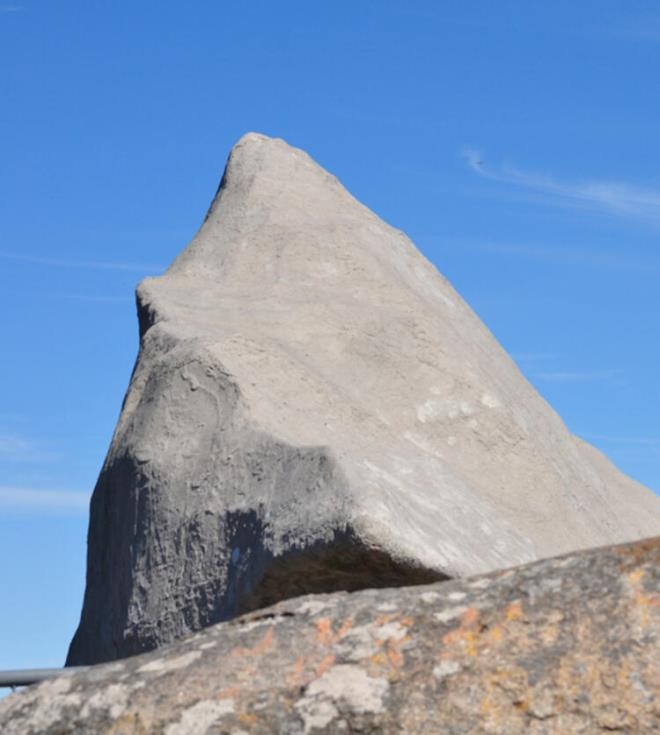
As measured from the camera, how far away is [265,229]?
346 inches

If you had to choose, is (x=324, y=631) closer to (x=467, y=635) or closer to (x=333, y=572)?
(x=467, y=635)

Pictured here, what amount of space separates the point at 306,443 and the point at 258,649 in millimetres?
4021

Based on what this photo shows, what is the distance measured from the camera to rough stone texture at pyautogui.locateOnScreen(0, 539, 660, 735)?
8.07 feet

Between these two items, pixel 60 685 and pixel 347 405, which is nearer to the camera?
pixel 60 685

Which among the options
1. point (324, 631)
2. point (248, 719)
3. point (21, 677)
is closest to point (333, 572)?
point (21, 677)

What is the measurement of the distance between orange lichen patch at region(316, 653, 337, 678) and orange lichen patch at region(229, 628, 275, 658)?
11 centimetres

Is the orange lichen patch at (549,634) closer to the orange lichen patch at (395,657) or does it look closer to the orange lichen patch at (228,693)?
the orange lichen patch at (395,657)

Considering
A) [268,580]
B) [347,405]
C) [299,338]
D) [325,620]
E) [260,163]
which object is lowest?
[325,620]

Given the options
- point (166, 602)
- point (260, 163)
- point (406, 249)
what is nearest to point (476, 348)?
point (406, 249)

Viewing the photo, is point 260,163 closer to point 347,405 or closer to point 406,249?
point 406,249

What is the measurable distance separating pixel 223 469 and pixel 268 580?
76 centimetres

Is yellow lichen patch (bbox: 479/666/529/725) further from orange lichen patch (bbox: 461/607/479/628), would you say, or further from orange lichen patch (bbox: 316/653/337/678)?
orange lichen patch (bbox: 316/653/337/678)

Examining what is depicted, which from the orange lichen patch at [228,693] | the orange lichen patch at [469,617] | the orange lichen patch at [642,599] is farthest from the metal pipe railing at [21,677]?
the orange lichen patch at [642,599]

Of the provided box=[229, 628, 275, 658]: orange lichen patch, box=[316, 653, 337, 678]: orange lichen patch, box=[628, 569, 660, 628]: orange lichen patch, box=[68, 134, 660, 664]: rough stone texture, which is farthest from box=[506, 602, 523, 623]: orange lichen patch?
box=[68, 134, 660, 664]: rough stone texture
